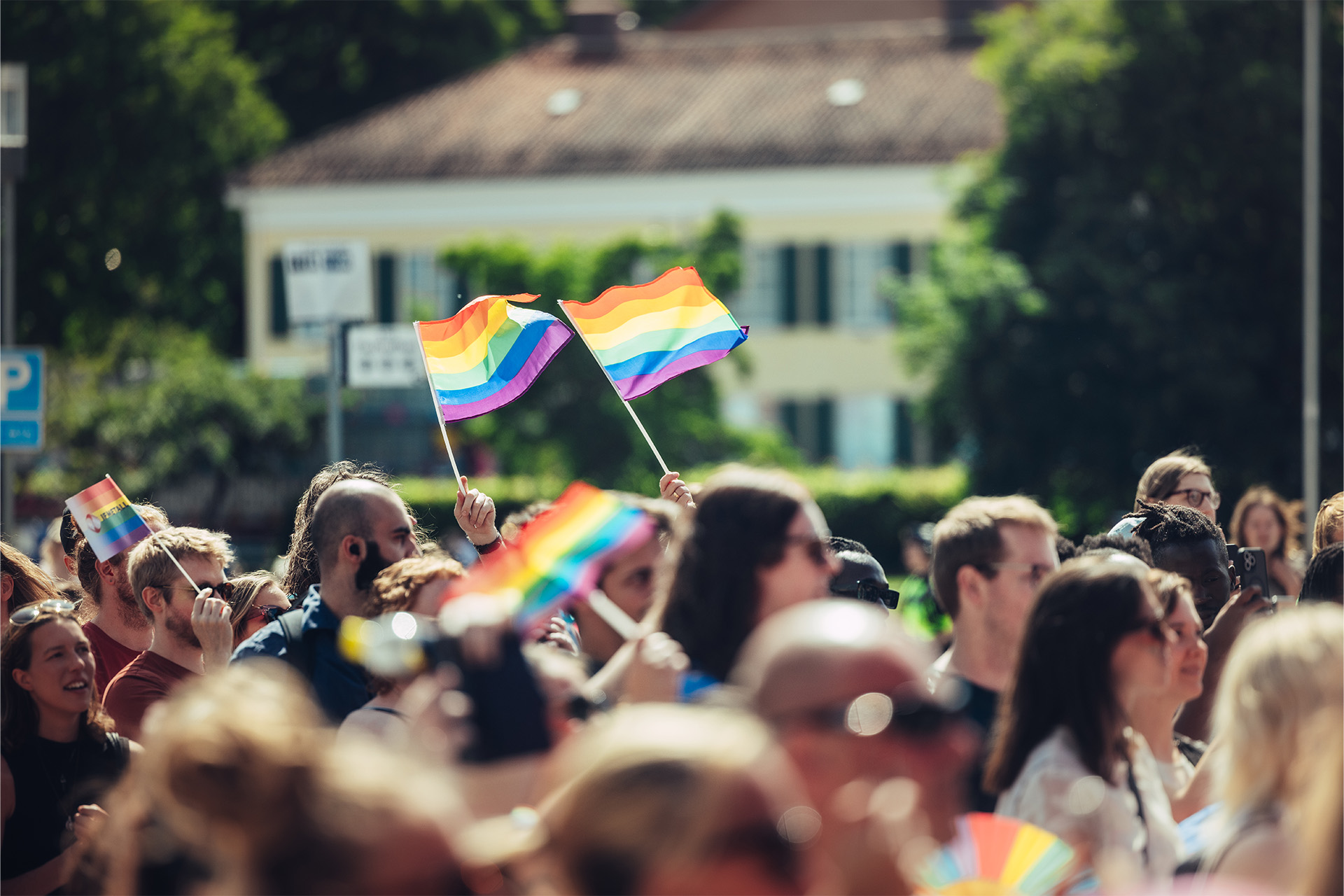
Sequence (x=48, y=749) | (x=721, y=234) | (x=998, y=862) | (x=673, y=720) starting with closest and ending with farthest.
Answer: (x=673, y=720) < (x=998, y=862) < (x=48, y=749) < (x=721, y=234)

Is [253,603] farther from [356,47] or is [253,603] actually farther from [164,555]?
[356,47]

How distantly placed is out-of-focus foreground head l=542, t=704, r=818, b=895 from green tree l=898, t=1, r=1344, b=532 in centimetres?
2081

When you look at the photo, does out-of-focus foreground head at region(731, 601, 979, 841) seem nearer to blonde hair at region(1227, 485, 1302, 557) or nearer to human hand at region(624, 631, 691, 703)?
human hand at region(624, 631, 691, 703)

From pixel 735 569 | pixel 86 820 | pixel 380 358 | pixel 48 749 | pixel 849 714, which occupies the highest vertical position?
pixel 380 358

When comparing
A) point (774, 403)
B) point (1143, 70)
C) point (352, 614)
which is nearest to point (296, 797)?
point (352, 614)

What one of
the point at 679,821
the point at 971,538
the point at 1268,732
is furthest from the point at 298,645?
the point at 679,821

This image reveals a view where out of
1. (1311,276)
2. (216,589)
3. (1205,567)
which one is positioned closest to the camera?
(216,589)

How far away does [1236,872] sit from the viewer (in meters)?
3.03

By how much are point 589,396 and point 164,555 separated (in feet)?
74.8

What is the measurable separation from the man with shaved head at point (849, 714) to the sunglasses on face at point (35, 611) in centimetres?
262

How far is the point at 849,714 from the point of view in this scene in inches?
103

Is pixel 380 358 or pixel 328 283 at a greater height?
pixel 328 283

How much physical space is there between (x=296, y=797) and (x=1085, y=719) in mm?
1866

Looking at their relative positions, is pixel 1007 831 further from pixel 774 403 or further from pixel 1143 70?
pixel 774 403
